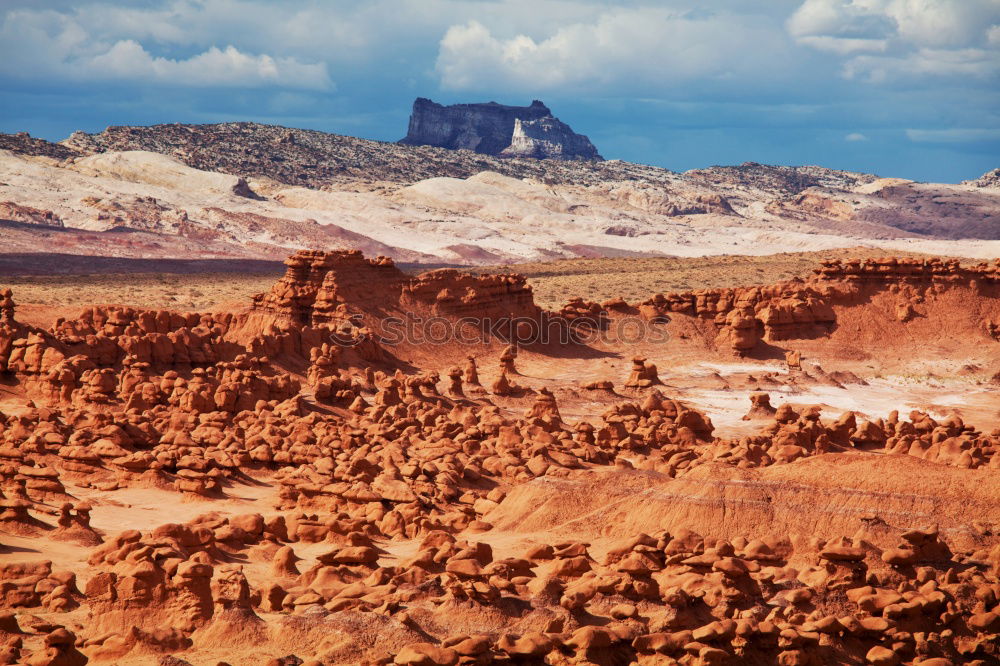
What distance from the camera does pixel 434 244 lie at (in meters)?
86.6

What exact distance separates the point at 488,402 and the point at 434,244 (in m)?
61.3

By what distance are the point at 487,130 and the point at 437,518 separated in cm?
16162

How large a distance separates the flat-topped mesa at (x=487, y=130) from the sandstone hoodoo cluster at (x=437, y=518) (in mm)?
145040

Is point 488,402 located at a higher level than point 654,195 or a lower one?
lower

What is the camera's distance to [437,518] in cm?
1555

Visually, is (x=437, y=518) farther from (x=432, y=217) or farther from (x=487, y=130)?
(x=487, y=130)

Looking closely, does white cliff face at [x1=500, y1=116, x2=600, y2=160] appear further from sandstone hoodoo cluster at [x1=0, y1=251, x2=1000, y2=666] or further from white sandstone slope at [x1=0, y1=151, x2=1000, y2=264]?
sandstone hoodoo cluster at [x1=0, y1=251, x2=1000, y2=666]

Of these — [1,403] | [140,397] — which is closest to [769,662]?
[140,397]

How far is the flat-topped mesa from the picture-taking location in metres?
172

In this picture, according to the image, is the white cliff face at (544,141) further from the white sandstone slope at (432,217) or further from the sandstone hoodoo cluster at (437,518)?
the sandstone hoodoo cluster at (437,518)

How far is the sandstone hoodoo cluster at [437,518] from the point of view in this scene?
1062 cm

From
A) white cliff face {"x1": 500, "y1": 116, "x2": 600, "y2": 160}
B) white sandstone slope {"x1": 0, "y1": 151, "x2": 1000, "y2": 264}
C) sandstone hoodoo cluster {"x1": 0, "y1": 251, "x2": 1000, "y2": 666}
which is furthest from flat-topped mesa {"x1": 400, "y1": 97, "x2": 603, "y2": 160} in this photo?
sandstone hoodoo cluster {"x1": 0, "y1": 251, "x2": 1000, "y2": 666}

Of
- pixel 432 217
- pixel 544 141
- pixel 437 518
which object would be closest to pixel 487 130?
pixel 544 141

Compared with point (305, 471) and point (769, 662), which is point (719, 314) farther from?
point (769, 662)
